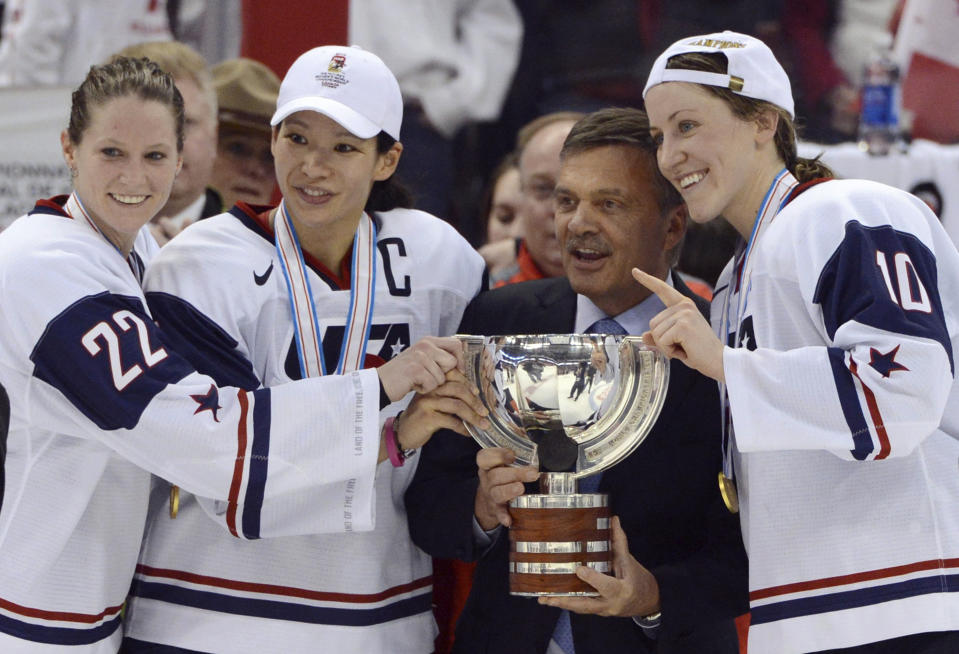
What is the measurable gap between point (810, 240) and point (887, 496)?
0.50 m

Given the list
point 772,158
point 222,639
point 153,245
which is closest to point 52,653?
point 222,639

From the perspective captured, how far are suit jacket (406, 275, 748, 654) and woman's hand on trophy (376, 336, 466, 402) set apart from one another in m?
0.32

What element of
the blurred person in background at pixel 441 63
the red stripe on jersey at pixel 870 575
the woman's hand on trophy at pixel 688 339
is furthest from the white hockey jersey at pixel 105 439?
the blurred person in background at pixel 441 63

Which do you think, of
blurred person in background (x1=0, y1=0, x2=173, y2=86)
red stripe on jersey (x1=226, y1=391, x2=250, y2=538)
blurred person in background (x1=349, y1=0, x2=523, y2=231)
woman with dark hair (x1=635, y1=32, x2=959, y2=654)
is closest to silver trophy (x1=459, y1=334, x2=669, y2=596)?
woman with dark hair (x1=635, y1=32, x2=959, y2=654)

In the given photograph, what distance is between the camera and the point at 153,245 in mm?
3074

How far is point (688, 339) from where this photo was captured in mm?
2355

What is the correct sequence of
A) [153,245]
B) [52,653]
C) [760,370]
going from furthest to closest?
[153,245]
[52,653]
[760,370]

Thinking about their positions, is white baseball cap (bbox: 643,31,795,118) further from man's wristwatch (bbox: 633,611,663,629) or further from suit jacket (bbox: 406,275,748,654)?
man's wristwatch (bbox: 633,611,663,629)

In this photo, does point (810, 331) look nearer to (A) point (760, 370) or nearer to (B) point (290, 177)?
(A) point (760, 370)

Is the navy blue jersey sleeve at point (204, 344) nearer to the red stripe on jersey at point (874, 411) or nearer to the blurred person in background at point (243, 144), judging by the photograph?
the red stripe on jersey at point (874, 411)

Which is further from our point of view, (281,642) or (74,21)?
(74,21)

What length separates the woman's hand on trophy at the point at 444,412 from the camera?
2562mm

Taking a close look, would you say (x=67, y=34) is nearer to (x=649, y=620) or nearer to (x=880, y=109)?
(x=880, y=109)

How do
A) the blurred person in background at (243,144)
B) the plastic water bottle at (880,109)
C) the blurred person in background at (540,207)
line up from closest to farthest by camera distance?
the blurred person in background at (540,207)
the blurred person in background at (243,144)
the plastic water bottle at (880,109)
